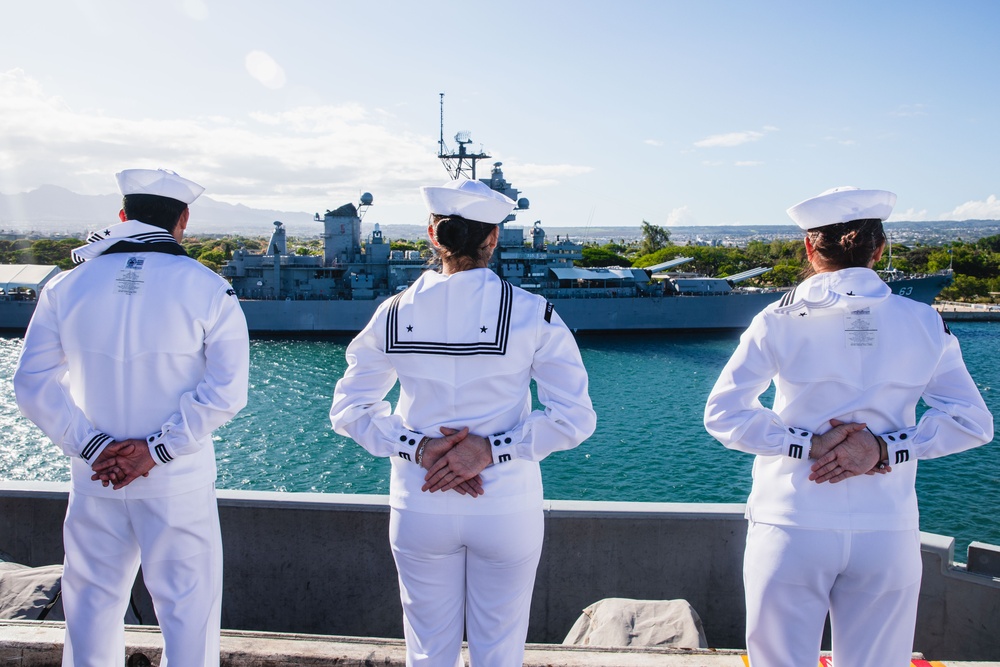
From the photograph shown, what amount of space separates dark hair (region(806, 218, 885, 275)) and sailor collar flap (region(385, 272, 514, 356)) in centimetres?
95

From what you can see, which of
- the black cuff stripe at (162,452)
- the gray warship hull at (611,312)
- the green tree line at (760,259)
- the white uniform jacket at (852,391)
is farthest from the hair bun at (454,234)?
the green tree line at (760,259)

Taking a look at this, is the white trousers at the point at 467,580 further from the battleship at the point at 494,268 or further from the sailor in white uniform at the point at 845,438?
the battleship at the point at 494,268

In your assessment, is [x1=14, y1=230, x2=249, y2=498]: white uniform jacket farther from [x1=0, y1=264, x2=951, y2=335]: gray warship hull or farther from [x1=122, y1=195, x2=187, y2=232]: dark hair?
[x1=0, y1=264, x2=951, y2=335]: gray warship hull

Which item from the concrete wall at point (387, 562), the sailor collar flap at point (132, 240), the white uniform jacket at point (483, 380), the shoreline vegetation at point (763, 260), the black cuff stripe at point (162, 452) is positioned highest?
the shoreline vegetation at point (763, 260)

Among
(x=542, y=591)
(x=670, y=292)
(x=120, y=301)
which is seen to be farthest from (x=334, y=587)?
(x=670, y=292)

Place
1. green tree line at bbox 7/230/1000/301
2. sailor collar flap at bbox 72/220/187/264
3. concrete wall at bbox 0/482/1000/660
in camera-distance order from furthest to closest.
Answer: green tree line at bbox 7/230/1000/301 < concrete wall at bbox 0/482/1000/660 < sailor collar flap at bbox 72/220/187/264

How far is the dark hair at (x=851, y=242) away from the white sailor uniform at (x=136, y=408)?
6.03 feet

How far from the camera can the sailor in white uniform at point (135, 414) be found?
2.11m

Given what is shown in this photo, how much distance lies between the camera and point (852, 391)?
193cm

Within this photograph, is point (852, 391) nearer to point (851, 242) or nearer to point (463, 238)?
point (851, 242)

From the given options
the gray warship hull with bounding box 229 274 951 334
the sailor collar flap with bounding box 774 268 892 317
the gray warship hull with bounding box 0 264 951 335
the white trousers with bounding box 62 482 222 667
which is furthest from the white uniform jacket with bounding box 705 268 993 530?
the gray warship hull with bounding box 229 274 951 334

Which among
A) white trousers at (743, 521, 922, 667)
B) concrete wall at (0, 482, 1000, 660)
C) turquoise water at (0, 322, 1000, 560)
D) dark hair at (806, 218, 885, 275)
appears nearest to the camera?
white trousers at (743, 521, 922, 667)

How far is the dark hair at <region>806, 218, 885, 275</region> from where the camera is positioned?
1.95 metres

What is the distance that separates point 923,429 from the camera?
1.93m
